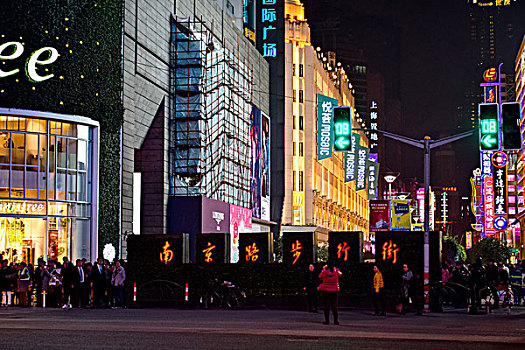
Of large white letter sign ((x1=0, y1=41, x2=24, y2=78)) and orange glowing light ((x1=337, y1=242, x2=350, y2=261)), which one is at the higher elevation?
large white letter sign ((x1=0, y1=41, x2=24, y2=78))

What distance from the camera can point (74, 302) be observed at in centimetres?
3353

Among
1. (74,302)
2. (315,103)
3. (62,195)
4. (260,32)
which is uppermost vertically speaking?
(260,32)

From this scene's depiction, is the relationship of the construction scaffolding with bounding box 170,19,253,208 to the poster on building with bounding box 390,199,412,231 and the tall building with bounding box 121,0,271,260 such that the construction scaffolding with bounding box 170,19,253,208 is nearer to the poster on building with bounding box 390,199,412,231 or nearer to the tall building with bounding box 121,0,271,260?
the tall building with bounding box 121,0,271,260

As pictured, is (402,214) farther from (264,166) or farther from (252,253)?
(252,253)

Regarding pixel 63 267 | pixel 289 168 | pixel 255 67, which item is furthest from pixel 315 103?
pixel 63 267

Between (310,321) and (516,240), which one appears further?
(516,240)

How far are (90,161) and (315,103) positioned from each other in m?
64.4

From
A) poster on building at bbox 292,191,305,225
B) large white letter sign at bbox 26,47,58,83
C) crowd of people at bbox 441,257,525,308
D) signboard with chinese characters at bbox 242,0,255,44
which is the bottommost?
crowd of people at bbox 441,257,525,308

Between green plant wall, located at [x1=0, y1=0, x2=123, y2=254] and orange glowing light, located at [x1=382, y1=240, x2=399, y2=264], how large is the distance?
19858 mm

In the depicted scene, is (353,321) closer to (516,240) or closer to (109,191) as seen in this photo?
(109,191)

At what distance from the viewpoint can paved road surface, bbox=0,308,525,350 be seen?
16.8 meters

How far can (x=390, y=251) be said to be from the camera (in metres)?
32.2

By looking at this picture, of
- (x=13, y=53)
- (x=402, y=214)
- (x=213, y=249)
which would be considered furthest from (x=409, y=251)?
(x=402, y=214)

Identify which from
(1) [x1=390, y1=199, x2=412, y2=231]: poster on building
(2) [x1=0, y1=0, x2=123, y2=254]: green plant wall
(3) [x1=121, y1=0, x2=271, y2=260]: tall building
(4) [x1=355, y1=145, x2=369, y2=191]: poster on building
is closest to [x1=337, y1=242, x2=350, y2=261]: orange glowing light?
(2) [x1=0, y1=0, x2=123, y2=254]: green plant wall
